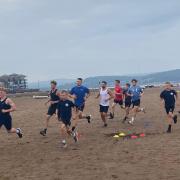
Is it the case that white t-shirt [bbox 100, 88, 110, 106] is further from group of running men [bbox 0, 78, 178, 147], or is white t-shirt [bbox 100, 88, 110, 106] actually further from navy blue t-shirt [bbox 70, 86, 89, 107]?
navy blue t-shirt [bbox 70, 86, 89, 107]

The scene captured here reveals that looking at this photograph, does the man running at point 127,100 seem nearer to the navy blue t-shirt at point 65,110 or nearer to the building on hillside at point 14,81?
the navy blue t-shirt at point 65,110

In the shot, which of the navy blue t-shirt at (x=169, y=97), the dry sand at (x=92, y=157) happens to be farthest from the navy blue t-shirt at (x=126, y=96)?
the navy blue t-shirt at (x=169, y=97)

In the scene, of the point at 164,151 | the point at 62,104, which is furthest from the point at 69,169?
the point at 62,104

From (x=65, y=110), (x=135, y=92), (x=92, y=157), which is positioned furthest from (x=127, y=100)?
(x=92, y=157)

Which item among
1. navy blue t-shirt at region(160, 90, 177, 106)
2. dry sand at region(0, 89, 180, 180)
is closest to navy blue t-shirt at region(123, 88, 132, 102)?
dry sand at region(0, 89, 180, 180)

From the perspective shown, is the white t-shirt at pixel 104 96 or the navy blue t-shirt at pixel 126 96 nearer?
Result: the white t-shirt at pixel 104 96

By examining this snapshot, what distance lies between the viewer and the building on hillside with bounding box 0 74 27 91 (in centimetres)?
9253

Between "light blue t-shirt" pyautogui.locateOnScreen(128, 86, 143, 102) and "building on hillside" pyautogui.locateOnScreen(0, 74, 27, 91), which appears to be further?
"building on hillside" pyautogui.locateOnScreen(0, 74, 27, 91)

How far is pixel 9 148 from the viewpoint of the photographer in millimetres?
14594

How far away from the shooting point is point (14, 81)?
9394 cm

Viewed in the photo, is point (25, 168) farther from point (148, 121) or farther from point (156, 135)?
point (148, 121)

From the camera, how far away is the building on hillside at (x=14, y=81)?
92531 mm

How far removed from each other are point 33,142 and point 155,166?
19.6 feet

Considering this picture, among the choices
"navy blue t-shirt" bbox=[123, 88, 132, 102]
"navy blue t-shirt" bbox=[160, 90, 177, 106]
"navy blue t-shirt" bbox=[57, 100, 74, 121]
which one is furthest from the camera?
"navy blue t-shirt" bbox=[123, 88, 132, 102]
